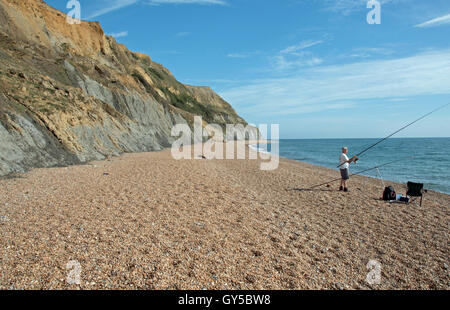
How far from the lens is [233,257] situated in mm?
4625

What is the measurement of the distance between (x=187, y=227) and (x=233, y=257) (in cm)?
168

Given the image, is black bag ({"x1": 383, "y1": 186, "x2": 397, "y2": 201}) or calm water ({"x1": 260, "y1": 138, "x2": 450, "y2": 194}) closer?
black bag ({"x1": 383, "y1": 186, "x2": 397, "y2": 201})

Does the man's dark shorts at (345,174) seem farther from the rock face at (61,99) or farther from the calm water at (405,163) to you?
the rock face at (61,99)

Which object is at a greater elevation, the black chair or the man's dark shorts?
the man's dark shorts

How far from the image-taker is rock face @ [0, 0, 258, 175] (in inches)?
505

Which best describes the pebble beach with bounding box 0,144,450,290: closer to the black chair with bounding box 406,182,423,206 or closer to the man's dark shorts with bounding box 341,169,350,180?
the black chair with bounding box 406,182,423,206

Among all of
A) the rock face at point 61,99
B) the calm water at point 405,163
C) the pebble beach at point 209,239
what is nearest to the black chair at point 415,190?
the pebble beach at point 209,239

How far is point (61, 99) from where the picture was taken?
17188 mm

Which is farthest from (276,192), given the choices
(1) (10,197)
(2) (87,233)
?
(1) (10,197)

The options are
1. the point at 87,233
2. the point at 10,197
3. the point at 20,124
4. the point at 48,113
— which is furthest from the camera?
the point at 48,113

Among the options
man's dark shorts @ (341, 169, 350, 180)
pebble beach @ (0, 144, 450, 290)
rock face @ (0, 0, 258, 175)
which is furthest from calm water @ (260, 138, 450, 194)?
rock face @ (0, 0, 258, 175)

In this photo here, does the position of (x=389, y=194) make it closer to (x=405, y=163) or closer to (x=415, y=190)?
(x=415, y=190)

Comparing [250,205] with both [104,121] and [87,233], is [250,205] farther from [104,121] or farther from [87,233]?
[104,121]
